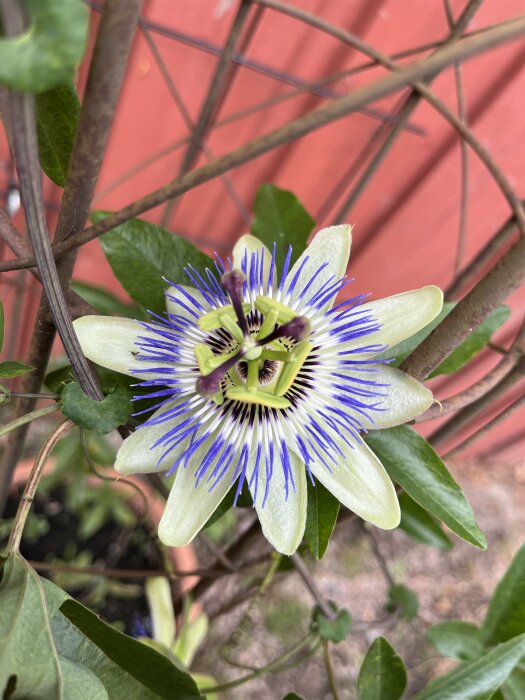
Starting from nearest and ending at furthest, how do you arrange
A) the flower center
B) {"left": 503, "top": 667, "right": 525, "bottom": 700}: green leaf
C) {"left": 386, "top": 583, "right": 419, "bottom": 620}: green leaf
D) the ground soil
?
the flower center → {"left": 503, "top": 667, "right": 525, "bottom": 700}: green leaf → {"left": 386, "top": 583, "right": 419, "bottom": 620}: green leaf → the ground soil

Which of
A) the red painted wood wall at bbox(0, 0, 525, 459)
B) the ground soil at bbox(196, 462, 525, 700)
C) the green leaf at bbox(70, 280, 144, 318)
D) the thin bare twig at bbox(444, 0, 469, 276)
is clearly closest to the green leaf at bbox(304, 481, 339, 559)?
the green leaf at bbox(70, 280, 144, 318)

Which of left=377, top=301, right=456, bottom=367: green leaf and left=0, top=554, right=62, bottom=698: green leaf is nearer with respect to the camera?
left=0, top=554, right=62, bottom=698: green leaf

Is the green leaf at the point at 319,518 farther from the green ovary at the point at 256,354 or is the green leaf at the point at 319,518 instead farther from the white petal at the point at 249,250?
the white petal at the point at 249,250

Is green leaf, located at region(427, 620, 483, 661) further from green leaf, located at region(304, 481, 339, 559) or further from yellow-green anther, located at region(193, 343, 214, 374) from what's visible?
yellow-green anther, located at region(193, 343, 214, 374)

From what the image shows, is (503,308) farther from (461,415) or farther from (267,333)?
(267,333)

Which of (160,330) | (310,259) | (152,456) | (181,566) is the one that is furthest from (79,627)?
(181,566)

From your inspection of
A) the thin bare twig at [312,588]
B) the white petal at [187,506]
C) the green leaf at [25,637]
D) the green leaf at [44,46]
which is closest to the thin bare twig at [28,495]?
the green leaf at [25,637]
